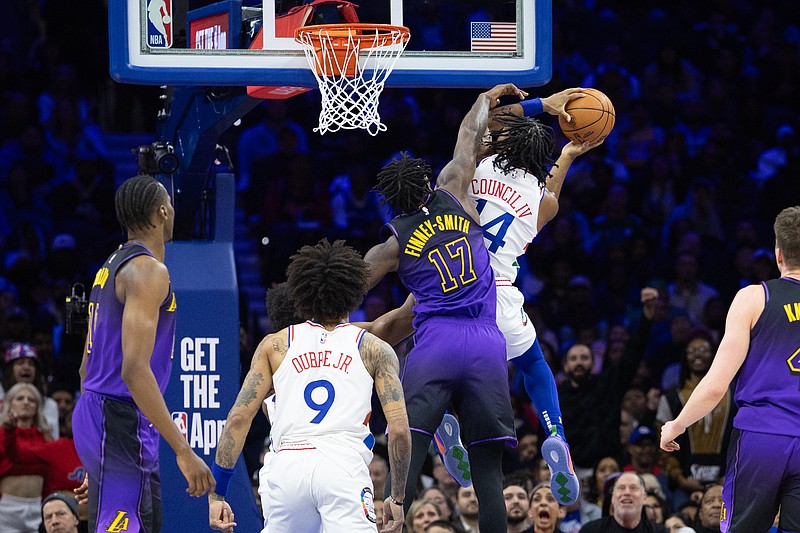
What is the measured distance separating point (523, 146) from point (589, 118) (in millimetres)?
587

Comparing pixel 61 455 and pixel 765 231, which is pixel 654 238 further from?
pixel 61 455

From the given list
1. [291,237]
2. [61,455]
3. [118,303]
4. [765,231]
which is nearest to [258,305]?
[291,237]

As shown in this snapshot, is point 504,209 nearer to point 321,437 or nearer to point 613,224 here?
point 321,437

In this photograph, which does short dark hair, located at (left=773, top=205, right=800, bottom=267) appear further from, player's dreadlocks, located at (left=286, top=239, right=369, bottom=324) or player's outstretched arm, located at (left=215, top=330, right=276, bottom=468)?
player's outstretched arm, located at (left=215, top=330, right=276, bottom=468)

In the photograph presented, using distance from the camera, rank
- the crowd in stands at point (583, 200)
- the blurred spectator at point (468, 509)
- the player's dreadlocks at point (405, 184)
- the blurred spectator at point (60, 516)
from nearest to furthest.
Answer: the player's dreadlocks at point (405, 184) → the blurred spectator at point (60, 516) → the blurred spectator at point (468, 509) → the crowd in stands at point (583, 200)

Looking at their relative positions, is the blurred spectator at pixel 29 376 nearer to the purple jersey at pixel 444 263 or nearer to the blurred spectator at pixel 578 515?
the blurred spectator at pixel 578 515

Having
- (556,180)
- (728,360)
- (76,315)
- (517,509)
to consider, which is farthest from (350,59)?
(517,509)

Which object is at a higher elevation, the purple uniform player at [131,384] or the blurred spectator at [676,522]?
the purple uniform player at [131,384]

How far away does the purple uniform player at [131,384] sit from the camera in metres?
5.86

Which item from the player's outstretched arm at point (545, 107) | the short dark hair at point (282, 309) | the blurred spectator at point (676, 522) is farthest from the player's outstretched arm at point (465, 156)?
the blurred spectator at point (676, 522)

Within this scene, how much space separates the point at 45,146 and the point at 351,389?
31.9ft

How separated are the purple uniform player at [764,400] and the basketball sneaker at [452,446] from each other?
5.92 ft

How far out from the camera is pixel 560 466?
295 inches

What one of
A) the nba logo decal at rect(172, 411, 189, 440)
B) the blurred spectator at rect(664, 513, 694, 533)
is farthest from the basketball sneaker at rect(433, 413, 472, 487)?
the blurred spectator at rect(664, 513, 694, 533)
